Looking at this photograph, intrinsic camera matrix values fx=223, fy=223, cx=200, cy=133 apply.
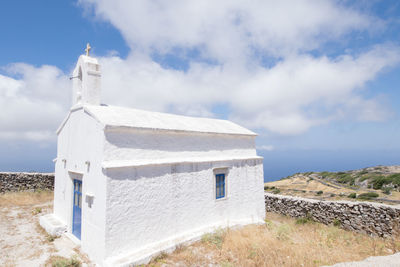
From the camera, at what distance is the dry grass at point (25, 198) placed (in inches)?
537

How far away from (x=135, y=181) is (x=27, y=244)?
4818 millimetres

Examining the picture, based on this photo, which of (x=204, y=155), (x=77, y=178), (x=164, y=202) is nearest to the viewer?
(x=164, y=202)

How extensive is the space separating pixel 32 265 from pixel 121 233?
2.70 meters

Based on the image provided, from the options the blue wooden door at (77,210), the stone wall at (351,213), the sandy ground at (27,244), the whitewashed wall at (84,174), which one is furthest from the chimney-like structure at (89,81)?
the stone wall at (351,213)

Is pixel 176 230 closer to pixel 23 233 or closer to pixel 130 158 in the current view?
pixel 130 158

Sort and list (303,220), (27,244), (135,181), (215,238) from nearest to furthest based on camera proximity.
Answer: (135,181), (27,244), (215,238), (303,220)

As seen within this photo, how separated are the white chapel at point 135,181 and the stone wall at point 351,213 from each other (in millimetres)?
3844

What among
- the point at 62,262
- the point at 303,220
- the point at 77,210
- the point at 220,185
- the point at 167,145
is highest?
the point at 167,145

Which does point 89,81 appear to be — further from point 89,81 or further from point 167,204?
point 167,204

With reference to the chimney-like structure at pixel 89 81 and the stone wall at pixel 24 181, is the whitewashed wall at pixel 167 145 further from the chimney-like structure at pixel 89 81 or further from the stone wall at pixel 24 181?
the stone wall at pixel 24 181

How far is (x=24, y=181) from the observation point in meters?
16.1

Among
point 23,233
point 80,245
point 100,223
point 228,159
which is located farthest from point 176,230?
point 23,233

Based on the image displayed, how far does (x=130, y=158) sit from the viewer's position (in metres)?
7.80

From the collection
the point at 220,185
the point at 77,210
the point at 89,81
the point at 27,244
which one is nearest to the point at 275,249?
the point at 220,185
